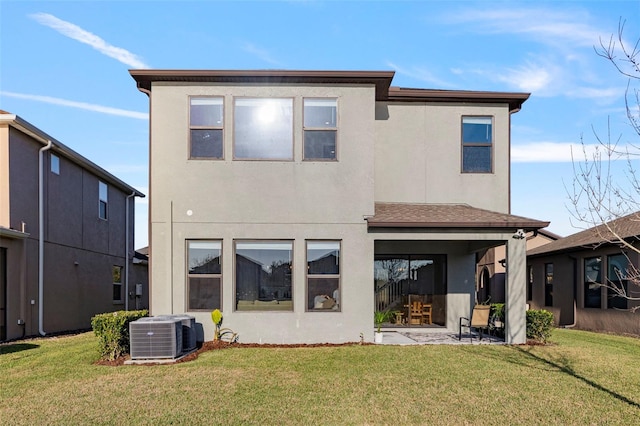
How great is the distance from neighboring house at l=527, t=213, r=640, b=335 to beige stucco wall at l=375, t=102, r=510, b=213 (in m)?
3.16

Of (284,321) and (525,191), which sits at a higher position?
(525,191)

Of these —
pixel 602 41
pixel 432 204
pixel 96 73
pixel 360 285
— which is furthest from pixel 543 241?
pixel 96 73

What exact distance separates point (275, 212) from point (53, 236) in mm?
8988

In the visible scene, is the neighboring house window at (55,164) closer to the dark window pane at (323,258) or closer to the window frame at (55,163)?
the window frame at (55,163)

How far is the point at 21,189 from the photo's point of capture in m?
13.9

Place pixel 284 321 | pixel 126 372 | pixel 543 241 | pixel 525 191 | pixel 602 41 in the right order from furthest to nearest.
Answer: pixel 543 241, pixel 525 191, pixel 284 321, pixel 126 372, pixel 602 41

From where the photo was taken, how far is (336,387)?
7.23m

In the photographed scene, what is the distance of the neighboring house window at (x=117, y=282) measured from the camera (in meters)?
20.8

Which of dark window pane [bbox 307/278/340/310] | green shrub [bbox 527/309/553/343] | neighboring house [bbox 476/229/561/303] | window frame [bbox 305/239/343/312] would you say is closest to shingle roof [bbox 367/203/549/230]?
window frame [bbox 305/239/343/312]

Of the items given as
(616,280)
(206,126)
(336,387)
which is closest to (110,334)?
(336,387)

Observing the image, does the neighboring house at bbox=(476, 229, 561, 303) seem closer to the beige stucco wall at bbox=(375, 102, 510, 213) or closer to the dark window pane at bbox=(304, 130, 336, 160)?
the beige stucco wall at bbox=(375, 102, 510, 213)

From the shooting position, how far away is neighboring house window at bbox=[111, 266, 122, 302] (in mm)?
20781

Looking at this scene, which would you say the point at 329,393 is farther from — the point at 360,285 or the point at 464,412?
the point at 360,285

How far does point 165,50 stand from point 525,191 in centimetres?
1071
